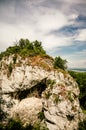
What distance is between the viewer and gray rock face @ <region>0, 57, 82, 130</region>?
51625 mm

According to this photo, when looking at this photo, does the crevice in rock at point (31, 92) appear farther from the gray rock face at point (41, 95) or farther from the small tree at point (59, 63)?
the small tree at point (59, 63)

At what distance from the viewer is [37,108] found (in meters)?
55.0

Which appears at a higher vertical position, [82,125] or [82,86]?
[82,86]

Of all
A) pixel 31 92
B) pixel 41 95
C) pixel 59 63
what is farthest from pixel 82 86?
pixel 31 92

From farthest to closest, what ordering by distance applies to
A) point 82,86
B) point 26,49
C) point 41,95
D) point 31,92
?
point 82,86 < point 26,49 < point 31,92 < point 41,95

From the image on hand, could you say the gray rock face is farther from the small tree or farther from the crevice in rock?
the small tree

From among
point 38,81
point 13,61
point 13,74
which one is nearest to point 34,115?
point 38,81

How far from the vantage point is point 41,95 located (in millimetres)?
55531

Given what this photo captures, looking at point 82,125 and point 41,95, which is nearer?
point 82,125

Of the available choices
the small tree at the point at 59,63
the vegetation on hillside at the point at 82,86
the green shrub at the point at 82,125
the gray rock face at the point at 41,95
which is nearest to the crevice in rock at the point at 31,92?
the gray rock face at the point at 41,95

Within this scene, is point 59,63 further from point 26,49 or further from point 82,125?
point 82,125

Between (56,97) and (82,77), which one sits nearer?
(56,97)

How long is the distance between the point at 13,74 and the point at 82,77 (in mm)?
31922

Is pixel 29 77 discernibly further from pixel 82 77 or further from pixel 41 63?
pixel 82 77
